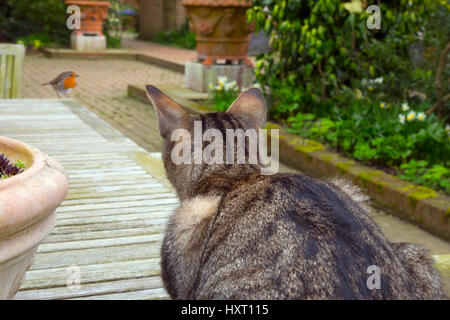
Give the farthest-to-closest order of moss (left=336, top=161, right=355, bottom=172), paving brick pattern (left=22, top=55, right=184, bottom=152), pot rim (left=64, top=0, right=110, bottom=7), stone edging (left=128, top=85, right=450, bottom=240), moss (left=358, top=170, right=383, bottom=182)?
1. pot rim (left=64, top=0, right=110, bottom=7)
2. paving brick pattern (left=22, top=55, right=184, bottom=152)
3. moss (left=336, top=161, right=355, bottom=172)
4. moss (left=358, top=170, right=383, bottom=182)
5. stone edging (left=128, top=85, right=450, bottom=240)

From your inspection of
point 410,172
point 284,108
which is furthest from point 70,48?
point 410,172

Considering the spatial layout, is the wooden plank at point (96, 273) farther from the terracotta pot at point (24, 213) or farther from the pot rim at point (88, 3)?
the pot rim at point (88, 3)

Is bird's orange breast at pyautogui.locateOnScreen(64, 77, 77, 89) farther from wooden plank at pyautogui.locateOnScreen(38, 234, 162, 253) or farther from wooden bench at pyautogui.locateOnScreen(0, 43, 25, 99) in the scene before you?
wooden plank at pyautogui.locateOnScreen(38, 234, 162, 253)

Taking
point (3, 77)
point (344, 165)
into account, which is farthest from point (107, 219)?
point (3, 77)

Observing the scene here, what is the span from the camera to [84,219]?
320 cm

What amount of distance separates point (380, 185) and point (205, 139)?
3.13 meters

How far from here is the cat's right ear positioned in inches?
102

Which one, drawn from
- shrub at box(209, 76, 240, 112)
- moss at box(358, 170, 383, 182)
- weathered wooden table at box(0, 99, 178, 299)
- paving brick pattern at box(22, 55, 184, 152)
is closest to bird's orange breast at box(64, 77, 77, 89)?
paving brick pattern at box(22, 55, 184, 152)

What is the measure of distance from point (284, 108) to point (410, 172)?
252 cm

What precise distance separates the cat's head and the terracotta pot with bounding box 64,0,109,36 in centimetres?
1583

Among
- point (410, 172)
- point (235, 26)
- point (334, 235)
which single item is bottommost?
point (410, 172)

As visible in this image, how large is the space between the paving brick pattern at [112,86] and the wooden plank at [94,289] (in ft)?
15.7

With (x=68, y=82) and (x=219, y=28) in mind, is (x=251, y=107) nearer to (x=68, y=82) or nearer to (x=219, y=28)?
(x=68, y=82)

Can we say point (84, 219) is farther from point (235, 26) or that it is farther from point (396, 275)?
point (235, 26)
